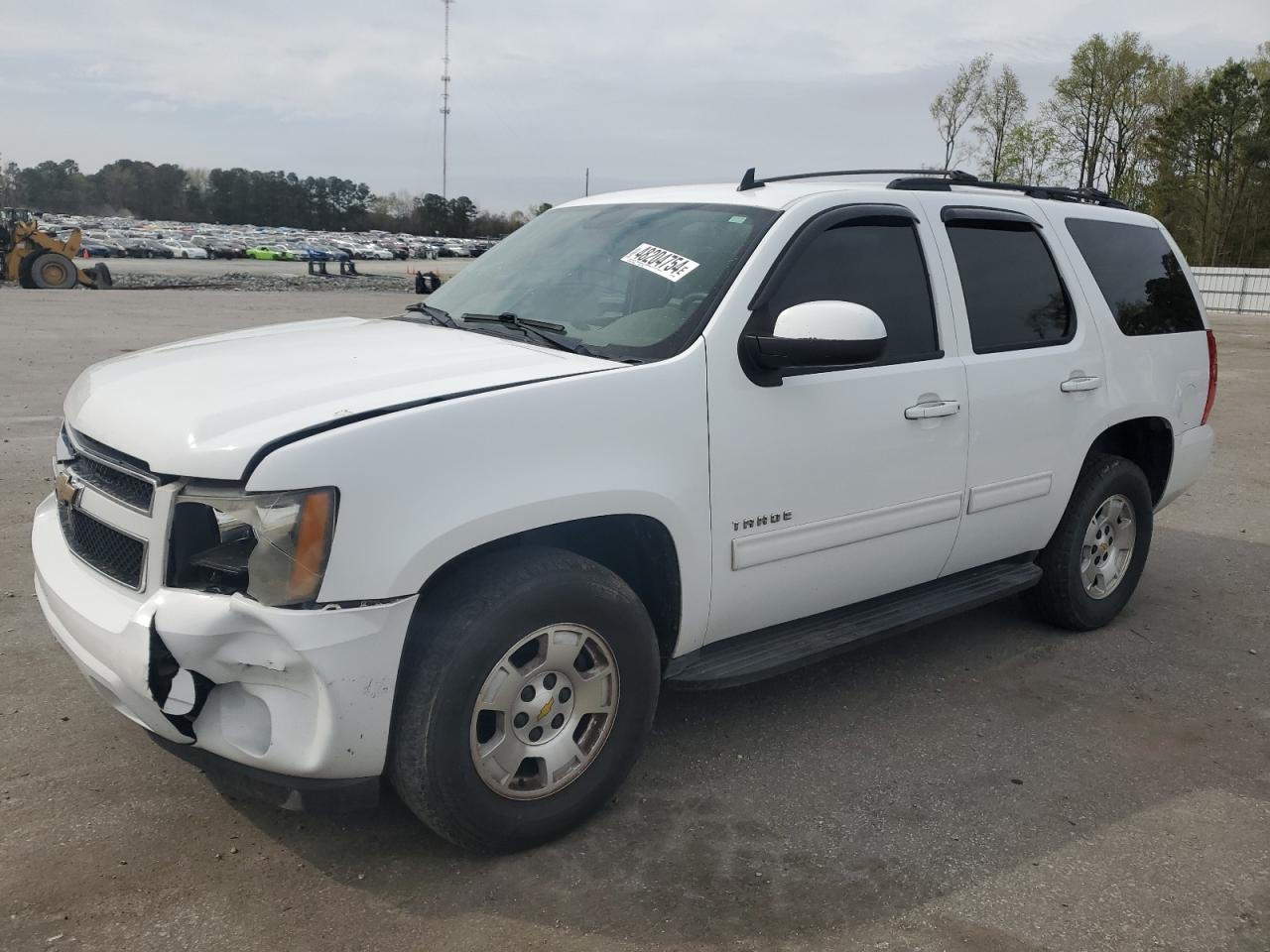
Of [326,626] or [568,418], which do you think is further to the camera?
[568,418]

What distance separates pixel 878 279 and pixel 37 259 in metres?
30.4

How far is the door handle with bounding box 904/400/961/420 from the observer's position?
12.3 feet

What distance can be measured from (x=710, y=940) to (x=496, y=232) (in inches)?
5351

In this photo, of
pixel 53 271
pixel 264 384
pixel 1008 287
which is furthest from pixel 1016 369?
pixel 53 271

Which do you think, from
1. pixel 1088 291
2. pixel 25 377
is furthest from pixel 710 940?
pixel 25 377

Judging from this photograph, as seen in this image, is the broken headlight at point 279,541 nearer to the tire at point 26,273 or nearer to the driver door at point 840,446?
the driver door at point 840,446

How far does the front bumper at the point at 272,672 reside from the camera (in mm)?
2504

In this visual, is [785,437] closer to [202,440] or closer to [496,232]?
[202,440]

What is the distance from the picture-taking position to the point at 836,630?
3.76m

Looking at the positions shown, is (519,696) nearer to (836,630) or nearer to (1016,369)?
(836,630)

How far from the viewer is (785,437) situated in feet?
11.1

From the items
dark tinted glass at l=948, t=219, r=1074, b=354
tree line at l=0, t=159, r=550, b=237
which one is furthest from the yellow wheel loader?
tree line at l=0, t=159, r=550, b=237

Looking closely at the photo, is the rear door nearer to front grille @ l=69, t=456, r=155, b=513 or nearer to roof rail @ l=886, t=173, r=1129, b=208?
roof rail @ l=886, t=173, r=1129, b=208

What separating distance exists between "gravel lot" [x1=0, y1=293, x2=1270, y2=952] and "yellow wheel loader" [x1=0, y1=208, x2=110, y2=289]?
27.8 metres
